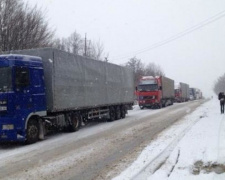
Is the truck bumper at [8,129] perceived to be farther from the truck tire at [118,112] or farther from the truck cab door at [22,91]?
the truck tire at [118,112]

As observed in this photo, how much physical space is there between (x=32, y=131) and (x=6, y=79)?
2.26 m

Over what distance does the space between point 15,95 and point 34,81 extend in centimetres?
131

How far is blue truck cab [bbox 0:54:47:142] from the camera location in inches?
514

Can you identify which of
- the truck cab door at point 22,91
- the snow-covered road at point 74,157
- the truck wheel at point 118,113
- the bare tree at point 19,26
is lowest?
the snow-covered road at point 74,157

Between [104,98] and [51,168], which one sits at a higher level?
[104,98]

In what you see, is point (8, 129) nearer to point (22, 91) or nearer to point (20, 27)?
point (22, 91)

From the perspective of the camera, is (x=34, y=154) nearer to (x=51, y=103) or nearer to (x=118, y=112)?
(x=51, y=103)

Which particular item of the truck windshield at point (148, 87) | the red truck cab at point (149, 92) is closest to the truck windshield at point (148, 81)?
the red truck cab at point (149, 92)

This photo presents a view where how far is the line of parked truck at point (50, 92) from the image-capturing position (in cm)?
1319

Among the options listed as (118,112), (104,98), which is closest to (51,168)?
(104,98)

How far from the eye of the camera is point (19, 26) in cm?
2431

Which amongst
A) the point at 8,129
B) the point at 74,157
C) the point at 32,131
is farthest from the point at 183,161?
the point at 32,131

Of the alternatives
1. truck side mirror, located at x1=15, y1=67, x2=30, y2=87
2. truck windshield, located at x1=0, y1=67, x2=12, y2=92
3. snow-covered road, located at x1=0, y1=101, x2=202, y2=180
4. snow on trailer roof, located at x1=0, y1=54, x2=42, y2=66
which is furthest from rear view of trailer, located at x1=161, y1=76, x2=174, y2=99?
truck windshield, located at x1=0, y1=67, x2=12, y2=92

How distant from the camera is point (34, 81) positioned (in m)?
14.3
